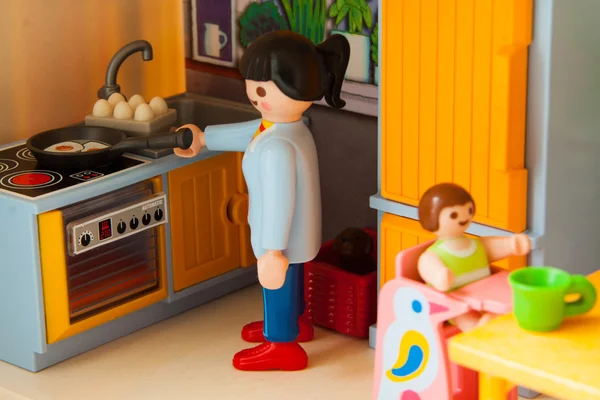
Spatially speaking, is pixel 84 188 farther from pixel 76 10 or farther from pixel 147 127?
pixel 76 10

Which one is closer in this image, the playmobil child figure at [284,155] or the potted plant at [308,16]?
the playmobil child figure at [284,155]

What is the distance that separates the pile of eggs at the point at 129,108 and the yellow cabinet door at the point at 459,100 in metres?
0.58

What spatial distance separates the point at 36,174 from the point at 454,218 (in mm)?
948

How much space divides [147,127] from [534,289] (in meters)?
1.14

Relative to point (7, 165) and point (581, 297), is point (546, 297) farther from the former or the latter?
point (7, 165)

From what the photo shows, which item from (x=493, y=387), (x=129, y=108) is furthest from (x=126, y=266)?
(x=493, y=387)

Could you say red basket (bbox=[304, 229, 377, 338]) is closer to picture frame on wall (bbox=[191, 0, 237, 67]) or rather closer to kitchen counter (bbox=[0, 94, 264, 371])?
kitchen counter (bbox=[0, 94, 264, 371])

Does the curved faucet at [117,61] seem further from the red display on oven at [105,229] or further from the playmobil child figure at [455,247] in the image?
the playmobil child figure at [455,247]

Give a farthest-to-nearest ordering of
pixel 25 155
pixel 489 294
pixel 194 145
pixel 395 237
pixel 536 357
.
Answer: pixel 25 155 < pixel 194 145 < pixel 395 237 < pixel 489 294 < pixel 536 357

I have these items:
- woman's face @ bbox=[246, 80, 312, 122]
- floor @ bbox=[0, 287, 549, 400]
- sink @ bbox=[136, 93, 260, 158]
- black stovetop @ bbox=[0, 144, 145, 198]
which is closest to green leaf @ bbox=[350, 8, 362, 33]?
sink @ bbox=[136, 93, 260, 158]

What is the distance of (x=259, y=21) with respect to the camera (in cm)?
254

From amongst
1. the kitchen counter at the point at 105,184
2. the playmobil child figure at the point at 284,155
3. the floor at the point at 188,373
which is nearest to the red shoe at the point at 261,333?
the floor at the point at 188,373

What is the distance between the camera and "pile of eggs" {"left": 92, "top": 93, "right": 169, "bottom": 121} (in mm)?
2357

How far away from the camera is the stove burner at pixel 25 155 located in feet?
7.51
